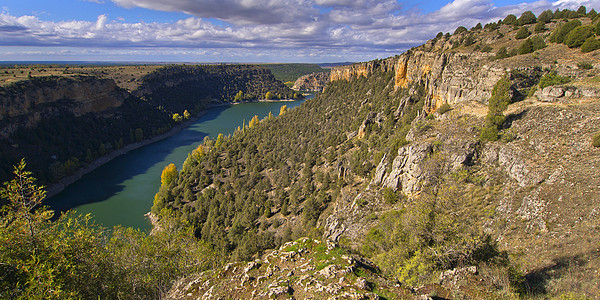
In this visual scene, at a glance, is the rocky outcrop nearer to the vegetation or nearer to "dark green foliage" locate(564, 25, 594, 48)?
"dark green foliage" locate(564, 25, 594, 48)

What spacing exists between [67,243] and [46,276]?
1.40m

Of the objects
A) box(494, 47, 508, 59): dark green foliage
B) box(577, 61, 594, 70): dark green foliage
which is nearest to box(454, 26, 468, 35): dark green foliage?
box(494, 47, 508, 59): dark green foliage

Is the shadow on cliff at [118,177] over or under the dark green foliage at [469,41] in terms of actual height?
under

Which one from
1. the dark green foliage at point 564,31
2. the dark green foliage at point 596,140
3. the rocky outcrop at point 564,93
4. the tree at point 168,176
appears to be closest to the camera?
the dark green foliage at point 596,140

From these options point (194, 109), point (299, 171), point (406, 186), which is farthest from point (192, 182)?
point (194, 109)

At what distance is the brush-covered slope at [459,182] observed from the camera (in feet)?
35.9

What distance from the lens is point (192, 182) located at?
57344mm

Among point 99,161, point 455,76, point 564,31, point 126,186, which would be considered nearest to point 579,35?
point 564,31

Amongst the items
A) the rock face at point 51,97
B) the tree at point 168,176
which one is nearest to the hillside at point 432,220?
the tree at point 168,176

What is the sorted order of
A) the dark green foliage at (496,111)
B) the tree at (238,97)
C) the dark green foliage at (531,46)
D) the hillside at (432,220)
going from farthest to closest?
the tree at (238,97) → the dark green foliage at (531,46) → the dark green foliage at (496,111) → the hillside at (432,220)

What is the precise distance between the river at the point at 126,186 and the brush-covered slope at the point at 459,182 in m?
7.04

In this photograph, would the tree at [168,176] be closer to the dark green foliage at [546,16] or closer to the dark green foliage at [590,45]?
the dark green foliage at [590,45]

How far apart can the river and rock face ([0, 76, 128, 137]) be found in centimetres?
2008

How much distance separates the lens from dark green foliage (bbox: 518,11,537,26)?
38.9 meters
